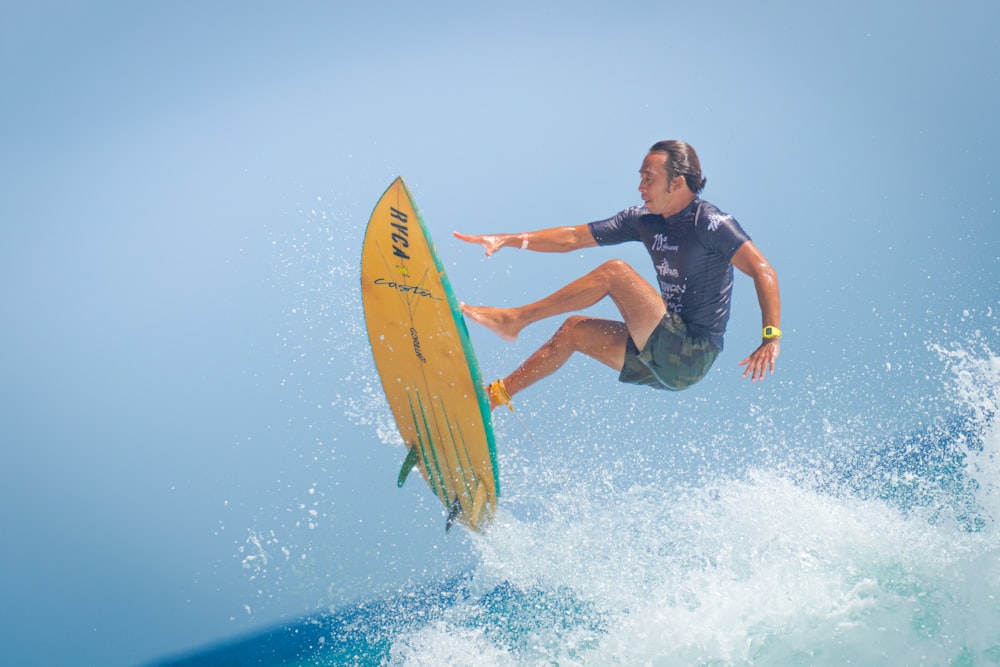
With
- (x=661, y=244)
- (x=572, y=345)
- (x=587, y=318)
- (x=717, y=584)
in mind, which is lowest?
(x=717, y=584)

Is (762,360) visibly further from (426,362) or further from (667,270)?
(426,362)

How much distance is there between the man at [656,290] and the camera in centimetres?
376

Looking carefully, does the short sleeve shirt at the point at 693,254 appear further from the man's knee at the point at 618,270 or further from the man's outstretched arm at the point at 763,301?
the man's knee at the point at 618,270

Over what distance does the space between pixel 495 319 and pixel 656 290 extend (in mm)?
695

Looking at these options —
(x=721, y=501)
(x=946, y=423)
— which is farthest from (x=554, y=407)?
(x=946, y=423)

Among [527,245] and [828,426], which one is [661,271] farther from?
[828,426]

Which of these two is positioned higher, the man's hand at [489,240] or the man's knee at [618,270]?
the man's hand at [489,240]

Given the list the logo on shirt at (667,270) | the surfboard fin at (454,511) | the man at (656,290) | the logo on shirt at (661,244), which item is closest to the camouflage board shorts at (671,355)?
the man at (656,290)

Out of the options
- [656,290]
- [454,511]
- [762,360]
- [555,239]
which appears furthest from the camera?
[454,511]

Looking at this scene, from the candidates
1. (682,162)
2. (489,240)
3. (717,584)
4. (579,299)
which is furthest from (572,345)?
(717,584)

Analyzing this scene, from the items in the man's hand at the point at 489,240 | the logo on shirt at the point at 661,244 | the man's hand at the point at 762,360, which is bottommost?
the man's hand at the point at 762,360

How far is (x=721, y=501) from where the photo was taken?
226 inches

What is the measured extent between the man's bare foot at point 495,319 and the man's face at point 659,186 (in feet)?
2.70

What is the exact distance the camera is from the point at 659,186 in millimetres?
3914
